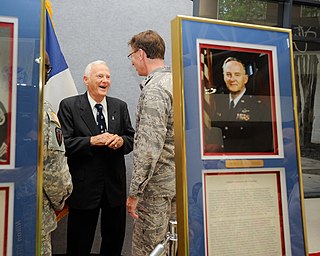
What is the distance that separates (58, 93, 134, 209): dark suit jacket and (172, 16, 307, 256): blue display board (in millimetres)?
1145

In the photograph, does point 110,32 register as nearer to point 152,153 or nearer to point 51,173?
point 152,153

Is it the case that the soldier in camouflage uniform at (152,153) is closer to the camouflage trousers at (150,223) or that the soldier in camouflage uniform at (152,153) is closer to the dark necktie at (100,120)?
the camouflage trousers at (150,223)

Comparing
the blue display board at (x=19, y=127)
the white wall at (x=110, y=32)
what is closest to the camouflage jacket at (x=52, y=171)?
the blue display board at (x=19, y=127)

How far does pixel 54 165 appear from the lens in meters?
1.27

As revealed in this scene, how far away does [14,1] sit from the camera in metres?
0.99

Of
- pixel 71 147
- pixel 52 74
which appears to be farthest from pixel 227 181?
→ pixel 52 74

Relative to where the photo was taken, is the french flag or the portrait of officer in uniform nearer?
the portrait of officer in uniform

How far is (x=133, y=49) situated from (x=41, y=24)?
78cm

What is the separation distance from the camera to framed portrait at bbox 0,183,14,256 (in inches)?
37.5

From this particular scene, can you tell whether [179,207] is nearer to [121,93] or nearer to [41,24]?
[41,24]

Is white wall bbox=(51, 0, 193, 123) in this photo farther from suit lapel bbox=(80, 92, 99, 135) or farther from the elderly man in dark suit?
suit lapel bbox=(80, 92, 99, 135)

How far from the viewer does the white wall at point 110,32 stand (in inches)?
108

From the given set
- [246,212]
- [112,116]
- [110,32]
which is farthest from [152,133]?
[110,32]

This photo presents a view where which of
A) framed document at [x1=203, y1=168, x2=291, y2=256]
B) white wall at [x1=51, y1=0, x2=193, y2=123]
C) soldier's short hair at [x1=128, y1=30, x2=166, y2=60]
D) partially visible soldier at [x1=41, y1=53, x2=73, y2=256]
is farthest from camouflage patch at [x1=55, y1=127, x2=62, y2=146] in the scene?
white wall at [x1=51, y1=0, x2=193, y2=123]
